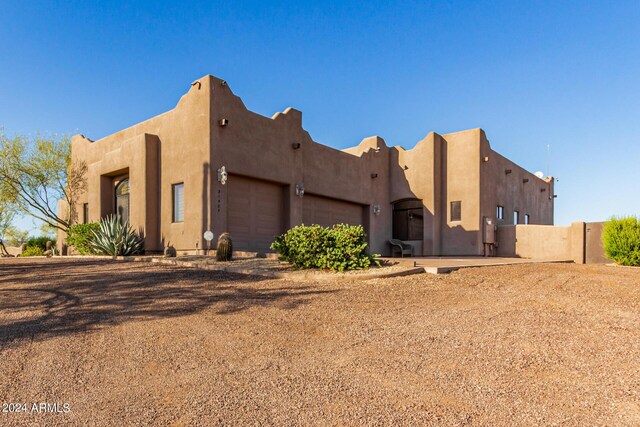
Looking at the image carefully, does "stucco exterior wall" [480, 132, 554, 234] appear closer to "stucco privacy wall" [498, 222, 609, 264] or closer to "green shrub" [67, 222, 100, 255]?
"stucco privacy wall" [498, 222, 609, 264]

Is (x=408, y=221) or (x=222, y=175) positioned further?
(x=408, y=221)

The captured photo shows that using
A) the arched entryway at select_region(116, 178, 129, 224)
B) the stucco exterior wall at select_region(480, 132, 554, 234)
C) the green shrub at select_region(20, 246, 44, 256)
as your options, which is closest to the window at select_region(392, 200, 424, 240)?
the stucco exterior wall at select_region(480, 132, 554, 234)

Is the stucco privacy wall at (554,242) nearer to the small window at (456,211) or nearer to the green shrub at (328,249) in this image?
the small window at (456,211)

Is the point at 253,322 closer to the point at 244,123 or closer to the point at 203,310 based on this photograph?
the point at 203,310

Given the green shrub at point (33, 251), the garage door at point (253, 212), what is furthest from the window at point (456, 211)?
the green shrub at point (33, 251)

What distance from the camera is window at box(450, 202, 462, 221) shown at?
22156mm

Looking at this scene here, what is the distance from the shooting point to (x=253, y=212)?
16.5m

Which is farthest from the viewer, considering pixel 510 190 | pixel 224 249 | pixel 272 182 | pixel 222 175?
pixel 510 190

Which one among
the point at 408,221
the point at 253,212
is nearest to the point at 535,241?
the point at 408,221

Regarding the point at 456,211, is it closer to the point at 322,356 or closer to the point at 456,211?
the point at 456,211

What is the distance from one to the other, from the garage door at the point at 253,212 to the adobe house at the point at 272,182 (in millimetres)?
41

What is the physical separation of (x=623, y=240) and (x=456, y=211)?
954 cm

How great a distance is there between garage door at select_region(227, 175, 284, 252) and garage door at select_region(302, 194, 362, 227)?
2.02 meters

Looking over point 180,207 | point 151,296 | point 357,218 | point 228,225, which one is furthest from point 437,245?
point 151,296
